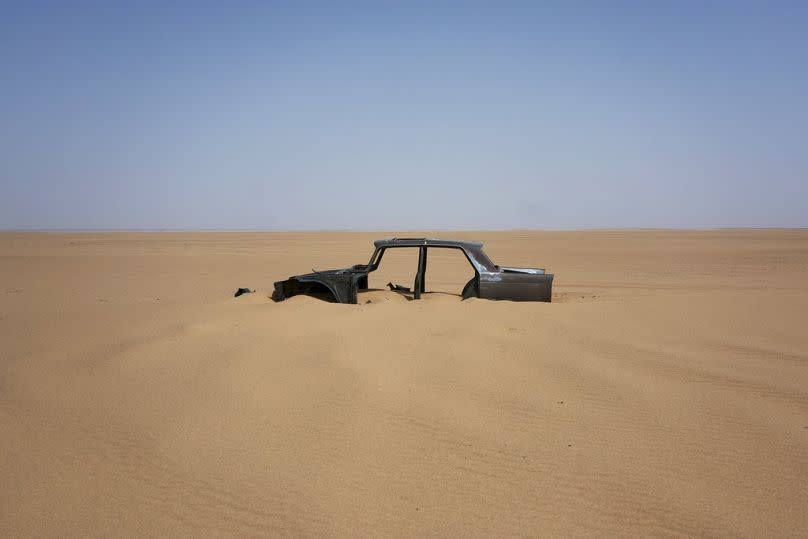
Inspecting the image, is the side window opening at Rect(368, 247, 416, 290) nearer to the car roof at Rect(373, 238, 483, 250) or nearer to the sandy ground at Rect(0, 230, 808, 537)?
the car roof at Rect(373, 238, 483, 250)

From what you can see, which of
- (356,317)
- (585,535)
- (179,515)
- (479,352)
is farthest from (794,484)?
(356,317)

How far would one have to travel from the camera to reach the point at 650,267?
2017 centimetres

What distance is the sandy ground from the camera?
2947 millimetres

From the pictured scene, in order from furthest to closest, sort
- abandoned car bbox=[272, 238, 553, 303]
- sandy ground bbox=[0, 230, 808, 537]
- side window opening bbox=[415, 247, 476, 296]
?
side window opening bbox=[415, 247, 476, 296], abandoned car bbox=[272, 238, 553, 303], sandy ground bbox=[0, 230, 808, 537]

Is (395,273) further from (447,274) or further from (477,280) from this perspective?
(477,280)

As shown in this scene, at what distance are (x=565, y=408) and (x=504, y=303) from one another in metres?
3.45

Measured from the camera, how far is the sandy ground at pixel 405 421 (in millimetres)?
2947

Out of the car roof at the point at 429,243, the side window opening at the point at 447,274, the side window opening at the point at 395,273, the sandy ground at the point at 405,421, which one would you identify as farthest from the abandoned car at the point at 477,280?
the side window opening at the point at 395,273

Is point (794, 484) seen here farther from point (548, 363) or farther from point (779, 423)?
point (548, 363)

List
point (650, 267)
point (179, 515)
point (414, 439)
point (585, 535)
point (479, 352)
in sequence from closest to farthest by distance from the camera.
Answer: point (585, 535)
point (179, 515)
point (414, 439)
point (479, 352)
point (650, 267)

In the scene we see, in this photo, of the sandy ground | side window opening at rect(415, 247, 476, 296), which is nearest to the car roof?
the sandy ground

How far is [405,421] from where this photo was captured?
161 inches

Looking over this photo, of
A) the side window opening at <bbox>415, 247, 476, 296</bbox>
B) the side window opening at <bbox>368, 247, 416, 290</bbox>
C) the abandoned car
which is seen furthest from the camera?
the side window opening at <bbox>368, 247, 416, 290</bbox>

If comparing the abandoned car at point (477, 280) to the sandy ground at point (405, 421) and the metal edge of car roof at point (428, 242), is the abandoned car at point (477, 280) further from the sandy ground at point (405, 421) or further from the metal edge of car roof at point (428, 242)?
the sandy ground at point (405, 421)
